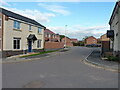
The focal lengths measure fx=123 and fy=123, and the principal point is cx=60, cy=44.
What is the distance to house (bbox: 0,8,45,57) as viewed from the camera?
1616cm

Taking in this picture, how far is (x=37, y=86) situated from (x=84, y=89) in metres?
2.01

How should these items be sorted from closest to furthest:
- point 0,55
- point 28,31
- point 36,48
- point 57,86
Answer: point 57,86 → point 0,55 → point 28,31 → point 36,48

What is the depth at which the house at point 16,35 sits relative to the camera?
1616 cm

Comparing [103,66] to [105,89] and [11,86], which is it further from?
[11,86]

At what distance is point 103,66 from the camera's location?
962 cm

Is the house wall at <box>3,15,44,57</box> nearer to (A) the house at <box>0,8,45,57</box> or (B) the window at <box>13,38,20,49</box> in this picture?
(A) the house at <box>0,8,45,57</box>

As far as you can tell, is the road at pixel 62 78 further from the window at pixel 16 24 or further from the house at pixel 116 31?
the window at pixel 16 24

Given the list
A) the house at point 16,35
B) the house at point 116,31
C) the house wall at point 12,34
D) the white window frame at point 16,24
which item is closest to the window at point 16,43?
the house at point 16,35

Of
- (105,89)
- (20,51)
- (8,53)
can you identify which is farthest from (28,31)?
(105,89)

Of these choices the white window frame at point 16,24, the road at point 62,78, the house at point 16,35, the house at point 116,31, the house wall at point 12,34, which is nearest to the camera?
the road at point 62,78

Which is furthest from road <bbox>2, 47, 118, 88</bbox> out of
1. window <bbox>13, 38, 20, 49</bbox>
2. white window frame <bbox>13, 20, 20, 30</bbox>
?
white window frame <bbox>13, 20, 20, 30</bbox>

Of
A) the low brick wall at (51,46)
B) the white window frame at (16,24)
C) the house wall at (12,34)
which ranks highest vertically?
the white window frame at (16,24)

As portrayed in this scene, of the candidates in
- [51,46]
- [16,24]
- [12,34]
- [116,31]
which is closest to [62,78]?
[116,31]

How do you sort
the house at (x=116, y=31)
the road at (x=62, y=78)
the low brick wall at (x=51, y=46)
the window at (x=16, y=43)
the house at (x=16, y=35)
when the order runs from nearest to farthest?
the road at (x=62, y=78) < the house at (x=116, y=31) < the house at (x=16, y=35) < the window at (x=16, y=43) < the low brick wall at (x=51, y=46)
